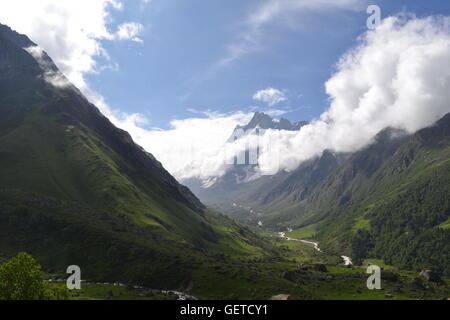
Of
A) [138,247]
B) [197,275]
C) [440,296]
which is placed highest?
[138,247]

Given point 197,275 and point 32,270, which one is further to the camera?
point 197,275

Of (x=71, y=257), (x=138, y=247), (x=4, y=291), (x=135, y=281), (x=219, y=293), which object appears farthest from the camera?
(x=138, y=247)

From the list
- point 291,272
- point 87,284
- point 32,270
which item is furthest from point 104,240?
point 32,270
